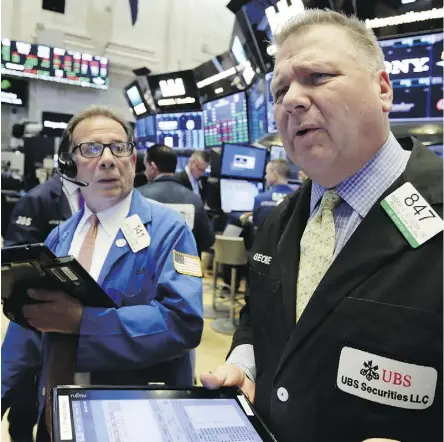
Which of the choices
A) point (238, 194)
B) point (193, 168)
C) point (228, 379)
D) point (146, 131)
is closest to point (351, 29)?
point (228, 379)

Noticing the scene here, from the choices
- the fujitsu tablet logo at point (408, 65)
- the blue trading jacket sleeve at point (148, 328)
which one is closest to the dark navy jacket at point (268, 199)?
the fujitsu tablet logo at point (408, 65)

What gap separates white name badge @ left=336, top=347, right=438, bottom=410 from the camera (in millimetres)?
837

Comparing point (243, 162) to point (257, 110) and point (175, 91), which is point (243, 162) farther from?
point (175, 91)

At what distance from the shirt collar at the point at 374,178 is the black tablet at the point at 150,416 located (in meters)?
0.52

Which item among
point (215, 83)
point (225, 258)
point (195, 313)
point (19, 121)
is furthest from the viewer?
point (19, 121)

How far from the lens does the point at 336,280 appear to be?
0.93 metres

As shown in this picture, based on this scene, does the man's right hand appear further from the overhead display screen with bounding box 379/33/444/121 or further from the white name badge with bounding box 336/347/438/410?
the overhead display screen with bounding box 379/33/444/121

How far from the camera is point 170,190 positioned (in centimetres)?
380

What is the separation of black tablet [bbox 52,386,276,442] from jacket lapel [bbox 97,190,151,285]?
0.62 m

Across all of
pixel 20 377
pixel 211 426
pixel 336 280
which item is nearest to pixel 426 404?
pixel 336 280

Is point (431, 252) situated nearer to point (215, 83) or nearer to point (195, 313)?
point (195, 313)

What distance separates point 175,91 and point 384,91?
840cm

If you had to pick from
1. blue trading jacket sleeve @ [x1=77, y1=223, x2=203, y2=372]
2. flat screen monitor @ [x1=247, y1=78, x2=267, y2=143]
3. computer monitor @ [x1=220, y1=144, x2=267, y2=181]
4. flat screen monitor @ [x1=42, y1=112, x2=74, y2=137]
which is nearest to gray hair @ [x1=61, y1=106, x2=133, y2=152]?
blue trading jacket sleeve @ [x1=77, y1=223, x2=203, y2=372]

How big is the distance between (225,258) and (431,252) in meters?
3.99
